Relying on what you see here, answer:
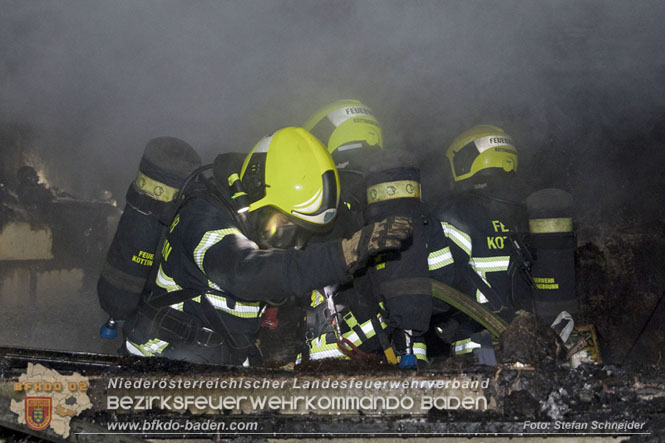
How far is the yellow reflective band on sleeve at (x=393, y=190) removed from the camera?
3.65 meters

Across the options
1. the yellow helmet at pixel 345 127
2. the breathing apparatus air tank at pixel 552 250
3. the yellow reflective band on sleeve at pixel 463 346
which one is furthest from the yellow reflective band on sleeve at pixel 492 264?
the yellow helmet at pixel 345 127

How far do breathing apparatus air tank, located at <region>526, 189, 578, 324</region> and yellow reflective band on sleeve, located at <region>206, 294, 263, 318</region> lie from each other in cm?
220

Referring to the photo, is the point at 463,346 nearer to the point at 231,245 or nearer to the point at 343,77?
the point at 231,245

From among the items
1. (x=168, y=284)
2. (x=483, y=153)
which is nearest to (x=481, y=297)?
(x=483, y=153)

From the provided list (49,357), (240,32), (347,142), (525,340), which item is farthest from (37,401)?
(240,32)

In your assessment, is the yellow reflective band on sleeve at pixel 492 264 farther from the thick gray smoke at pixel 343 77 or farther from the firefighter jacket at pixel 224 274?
the thick gray smoke at pixel 343 77

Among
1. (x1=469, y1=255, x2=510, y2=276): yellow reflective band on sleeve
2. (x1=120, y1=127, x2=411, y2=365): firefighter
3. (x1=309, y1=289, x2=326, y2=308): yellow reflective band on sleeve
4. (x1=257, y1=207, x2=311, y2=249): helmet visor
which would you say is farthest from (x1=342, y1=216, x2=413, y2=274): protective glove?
(x1=469, y1=255, x2=510, y2=276): yellow reflective band on sleeve

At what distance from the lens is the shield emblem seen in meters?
2.39

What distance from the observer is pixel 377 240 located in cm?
241

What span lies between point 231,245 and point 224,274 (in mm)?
161

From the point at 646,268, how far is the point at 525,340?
5057 millimetres

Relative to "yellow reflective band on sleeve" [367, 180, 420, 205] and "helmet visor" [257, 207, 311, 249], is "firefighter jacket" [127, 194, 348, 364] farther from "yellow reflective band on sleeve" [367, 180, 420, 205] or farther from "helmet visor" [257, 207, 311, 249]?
"yellow reflective band on sleeve" [367, 180, 420, 205]

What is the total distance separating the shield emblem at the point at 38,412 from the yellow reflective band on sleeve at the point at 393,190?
2155mm

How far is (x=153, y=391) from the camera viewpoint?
2.54 m
